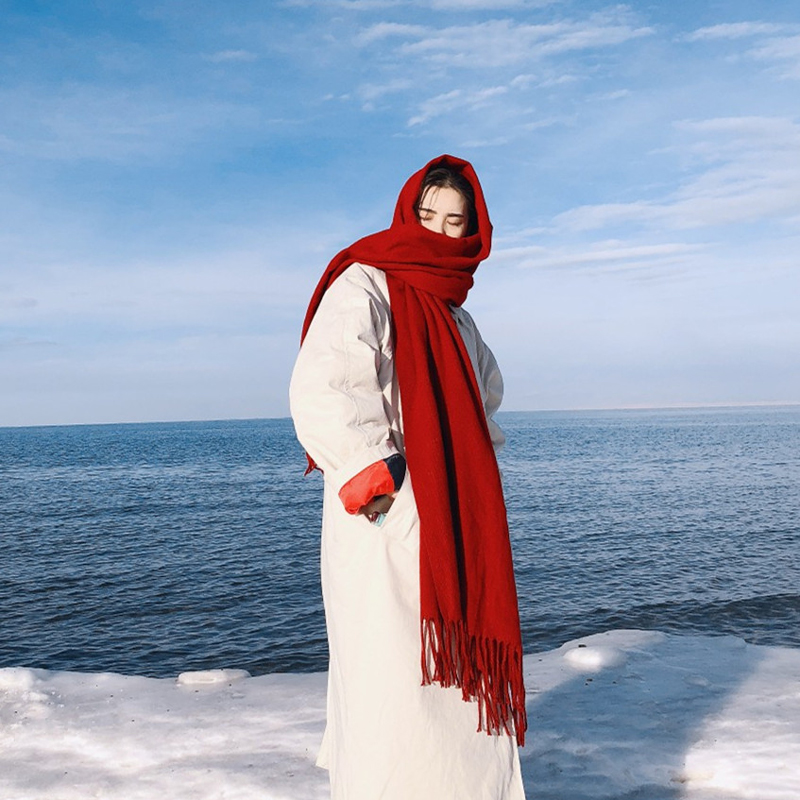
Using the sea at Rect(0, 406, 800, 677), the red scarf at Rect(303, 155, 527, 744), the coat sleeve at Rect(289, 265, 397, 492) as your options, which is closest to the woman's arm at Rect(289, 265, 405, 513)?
the coat sleeve at Rect(289, 265, 397, 492)

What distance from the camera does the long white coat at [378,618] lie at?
6.95 ft

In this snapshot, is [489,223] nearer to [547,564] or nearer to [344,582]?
[344,582]

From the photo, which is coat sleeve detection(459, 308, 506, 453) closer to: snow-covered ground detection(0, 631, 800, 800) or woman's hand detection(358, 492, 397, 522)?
woman's hand detection(358, 492, 397, 522)

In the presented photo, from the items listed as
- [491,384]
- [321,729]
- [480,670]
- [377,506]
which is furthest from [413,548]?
[321,729]

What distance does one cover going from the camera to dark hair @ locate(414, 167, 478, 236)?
2469 millimetres

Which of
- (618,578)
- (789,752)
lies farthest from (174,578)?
(789,752)

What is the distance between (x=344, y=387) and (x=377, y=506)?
35 centimetres

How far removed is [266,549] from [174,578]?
136 inches

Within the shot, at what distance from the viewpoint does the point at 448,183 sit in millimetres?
2469

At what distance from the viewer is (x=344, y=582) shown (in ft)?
7.53

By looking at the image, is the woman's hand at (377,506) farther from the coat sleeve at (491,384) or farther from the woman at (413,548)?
the coat sleeve at (491,384)

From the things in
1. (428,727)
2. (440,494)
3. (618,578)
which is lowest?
(618,578)

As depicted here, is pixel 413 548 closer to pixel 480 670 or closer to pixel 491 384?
pixel 480 670

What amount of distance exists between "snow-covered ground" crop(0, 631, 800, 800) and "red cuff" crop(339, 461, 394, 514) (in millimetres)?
1775
